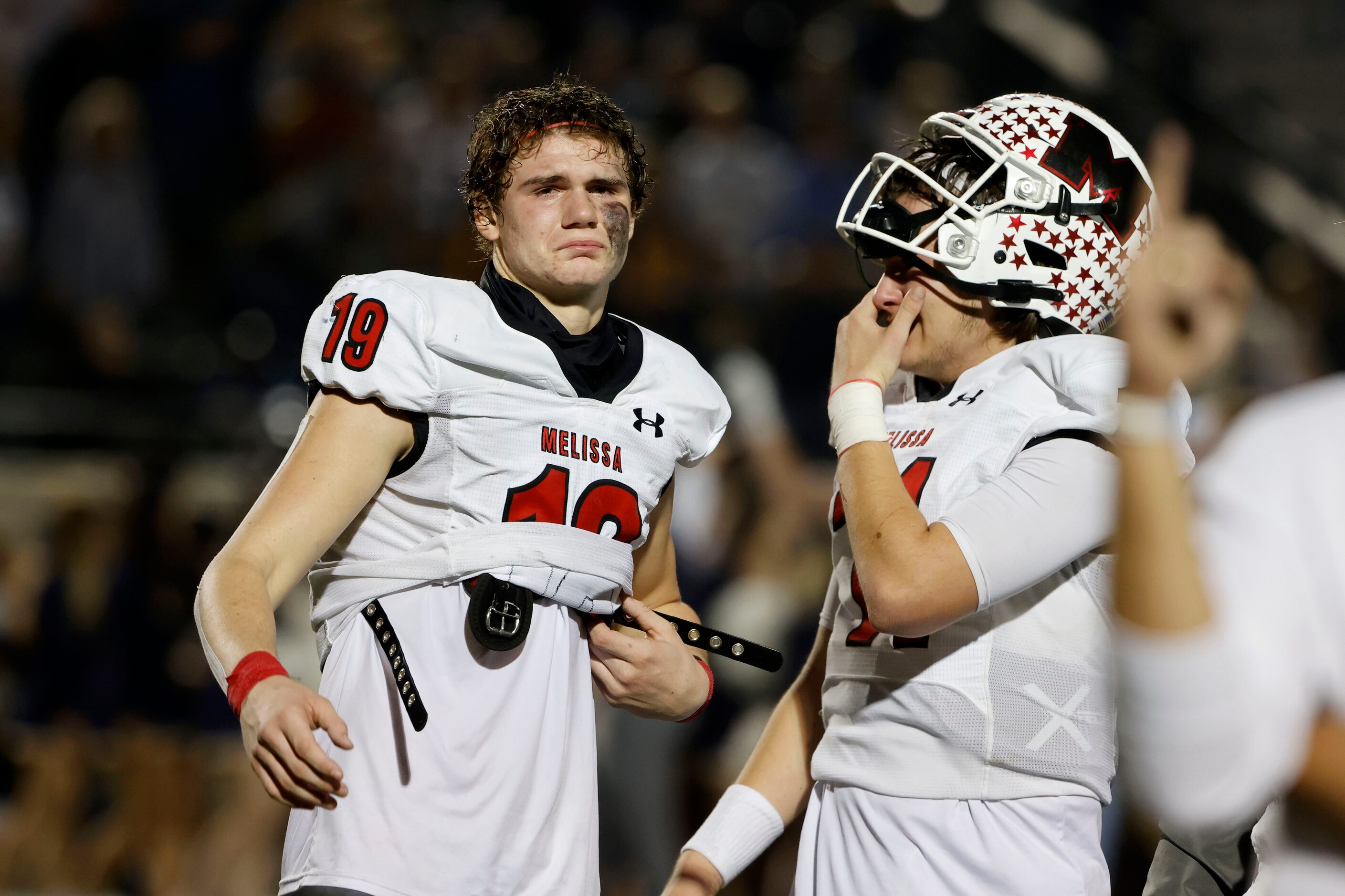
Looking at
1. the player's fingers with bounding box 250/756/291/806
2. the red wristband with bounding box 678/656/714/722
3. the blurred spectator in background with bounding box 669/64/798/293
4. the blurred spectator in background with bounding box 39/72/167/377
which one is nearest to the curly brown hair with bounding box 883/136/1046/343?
the red wristband with bounding box 678/656/714/722

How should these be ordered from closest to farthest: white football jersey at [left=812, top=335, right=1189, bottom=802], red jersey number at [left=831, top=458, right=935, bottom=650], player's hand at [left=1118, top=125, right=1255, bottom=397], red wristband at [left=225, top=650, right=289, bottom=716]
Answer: player's hand at [left=1118, top=125, right=1255, bottom=397] → red wristband at [left=225, top=650, right=289, bottom=716] → white football jersey at [left=812, top=335, right=1189, bottom=802] → red jersey number at [left=831, top=458, right=935, bottom=650]

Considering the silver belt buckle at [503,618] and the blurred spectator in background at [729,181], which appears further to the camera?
the blurred spectator in background at [729,181]

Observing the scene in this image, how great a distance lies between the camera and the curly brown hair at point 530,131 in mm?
2479

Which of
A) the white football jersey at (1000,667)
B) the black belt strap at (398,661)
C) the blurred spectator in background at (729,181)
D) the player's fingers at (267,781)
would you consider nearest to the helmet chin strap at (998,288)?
the white football jersey at (1000,667)

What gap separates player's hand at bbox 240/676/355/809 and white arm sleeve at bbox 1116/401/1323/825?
3.38 ft

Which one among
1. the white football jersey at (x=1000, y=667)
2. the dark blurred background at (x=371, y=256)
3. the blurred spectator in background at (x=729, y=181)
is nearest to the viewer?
the white football jersey at (x=1000, y=667)

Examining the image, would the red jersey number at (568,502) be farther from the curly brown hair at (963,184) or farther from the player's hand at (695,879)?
the curly brown hair at (963,184)

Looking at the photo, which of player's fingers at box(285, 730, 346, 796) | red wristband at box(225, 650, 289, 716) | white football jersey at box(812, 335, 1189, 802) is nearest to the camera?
player's fingers at box(285, 730, 346, 796)

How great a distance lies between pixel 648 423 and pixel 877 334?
0.44 m

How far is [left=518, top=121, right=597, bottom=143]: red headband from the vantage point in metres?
2.47

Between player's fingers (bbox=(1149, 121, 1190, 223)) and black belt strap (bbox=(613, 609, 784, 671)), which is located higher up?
player's fingers (bbox=(1149, 121, 1190, 223))

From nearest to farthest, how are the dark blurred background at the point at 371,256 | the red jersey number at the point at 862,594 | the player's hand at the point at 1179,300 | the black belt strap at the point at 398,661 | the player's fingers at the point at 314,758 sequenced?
the player's hand at the point at 1179,300
the player's fingers at the point at 314,758
the black belt strap at the point at 398,661
the red jersey number at the point at 862,594
the dark blurred background at the point at 371,256

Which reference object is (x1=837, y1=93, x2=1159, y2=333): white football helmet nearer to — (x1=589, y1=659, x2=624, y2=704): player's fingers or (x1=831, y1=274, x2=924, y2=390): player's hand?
(x1=831, y1=274, x2=924, y2=390): player's hand

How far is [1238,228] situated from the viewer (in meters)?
9.02
